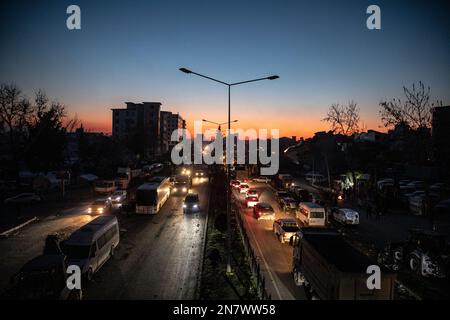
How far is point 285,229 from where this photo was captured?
20375 millimetres

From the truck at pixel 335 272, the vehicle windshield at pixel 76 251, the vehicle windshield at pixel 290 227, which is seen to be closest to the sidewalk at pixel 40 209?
the vehicle windshield at pixel 76 251

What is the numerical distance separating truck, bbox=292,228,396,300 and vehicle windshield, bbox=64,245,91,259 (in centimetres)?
1040

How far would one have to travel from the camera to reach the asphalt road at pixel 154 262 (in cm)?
1331

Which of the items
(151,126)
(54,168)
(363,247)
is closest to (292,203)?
(363,247)

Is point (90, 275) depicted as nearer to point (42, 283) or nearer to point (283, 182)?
point (42, 283)

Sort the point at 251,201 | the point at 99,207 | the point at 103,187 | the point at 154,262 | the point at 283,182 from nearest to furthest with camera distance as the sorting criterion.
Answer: the point at 154,262, the point at 99,207, the point at 251,201, the point at 103,187, the point at 283,182

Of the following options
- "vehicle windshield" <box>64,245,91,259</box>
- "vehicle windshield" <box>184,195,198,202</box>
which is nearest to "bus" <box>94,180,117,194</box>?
"vehicle windshield" <box>184,195,198,202</box>

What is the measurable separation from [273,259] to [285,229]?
11.3 ft

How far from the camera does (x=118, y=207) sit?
32375mm

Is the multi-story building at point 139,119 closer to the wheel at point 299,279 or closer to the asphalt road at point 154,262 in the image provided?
the asphalt road at point 154,262

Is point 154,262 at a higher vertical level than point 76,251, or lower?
lower

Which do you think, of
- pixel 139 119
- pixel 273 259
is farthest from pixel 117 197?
pixel 139 119

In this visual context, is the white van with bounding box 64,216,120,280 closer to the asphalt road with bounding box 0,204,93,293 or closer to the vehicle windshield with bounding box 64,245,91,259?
the vehicle windshield with bounding box 64,245,91,259
